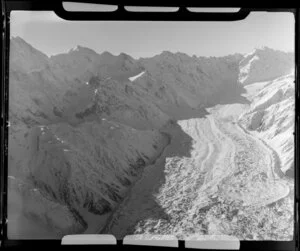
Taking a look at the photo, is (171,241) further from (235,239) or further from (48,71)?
(48,71)

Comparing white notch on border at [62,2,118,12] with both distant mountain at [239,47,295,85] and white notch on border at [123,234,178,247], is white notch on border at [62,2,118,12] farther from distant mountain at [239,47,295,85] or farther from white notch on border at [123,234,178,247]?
white notch on border at [123,234,178,247]

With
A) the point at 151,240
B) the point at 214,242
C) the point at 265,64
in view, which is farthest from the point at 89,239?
the point at 265,64

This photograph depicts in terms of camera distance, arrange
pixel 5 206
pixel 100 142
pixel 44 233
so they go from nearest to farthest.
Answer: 1. pixel 5 206
2. pixel 44 233
3. pixel 100 142

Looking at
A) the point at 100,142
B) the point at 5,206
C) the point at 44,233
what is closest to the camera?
the point at 5,206

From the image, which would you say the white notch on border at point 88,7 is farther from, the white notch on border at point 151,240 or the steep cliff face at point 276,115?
the white notch on border at point 151,240

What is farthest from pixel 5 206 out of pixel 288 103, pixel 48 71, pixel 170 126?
pixel 288 103
